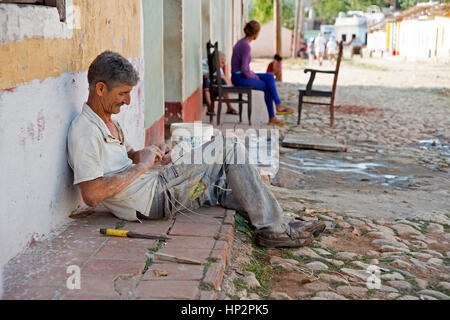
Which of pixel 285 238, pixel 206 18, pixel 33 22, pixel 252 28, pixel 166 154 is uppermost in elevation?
pixel 206 18

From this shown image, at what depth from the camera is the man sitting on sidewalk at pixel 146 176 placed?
2906mm

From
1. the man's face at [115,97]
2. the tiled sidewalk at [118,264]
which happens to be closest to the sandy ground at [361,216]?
the tiled sidewalk at [118,264]

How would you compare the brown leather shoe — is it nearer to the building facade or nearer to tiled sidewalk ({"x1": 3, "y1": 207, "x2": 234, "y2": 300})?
tiled sidewalk ({"x1": 3, "y1": 207, "x2": 234, "y2": 300})

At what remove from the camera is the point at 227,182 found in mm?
3379

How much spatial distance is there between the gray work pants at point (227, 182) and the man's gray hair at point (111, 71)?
2.19 feet

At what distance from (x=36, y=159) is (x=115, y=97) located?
2.02 feet

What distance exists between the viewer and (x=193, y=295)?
228 cm

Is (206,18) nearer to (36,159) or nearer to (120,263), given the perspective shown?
(36,159)

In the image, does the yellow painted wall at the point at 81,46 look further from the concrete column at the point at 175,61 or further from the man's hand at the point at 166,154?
the concrete column at the point at 175,61

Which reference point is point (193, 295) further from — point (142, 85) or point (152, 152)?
point (142, 85)

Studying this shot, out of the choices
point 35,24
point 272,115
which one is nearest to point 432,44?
point 272,115

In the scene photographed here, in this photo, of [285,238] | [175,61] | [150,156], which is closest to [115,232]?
[150,156]


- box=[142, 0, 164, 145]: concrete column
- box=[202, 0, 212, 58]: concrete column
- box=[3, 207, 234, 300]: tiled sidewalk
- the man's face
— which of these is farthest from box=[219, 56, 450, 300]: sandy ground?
box=[202, 0, 212, 58]: concrete column

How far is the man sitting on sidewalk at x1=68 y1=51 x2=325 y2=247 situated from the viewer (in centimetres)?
291
